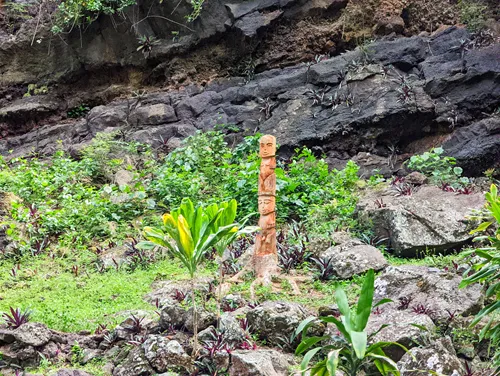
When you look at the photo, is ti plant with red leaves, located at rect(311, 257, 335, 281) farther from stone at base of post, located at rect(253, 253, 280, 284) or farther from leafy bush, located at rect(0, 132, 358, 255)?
leafy bush, located at rect(0, 132, 358, 255)

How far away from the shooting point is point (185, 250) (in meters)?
4.95

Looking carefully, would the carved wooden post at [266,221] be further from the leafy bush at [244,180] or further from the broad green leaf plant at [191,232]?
the leafy bush at [244,180]

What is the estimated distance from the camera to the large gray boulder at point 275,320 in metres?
5.04

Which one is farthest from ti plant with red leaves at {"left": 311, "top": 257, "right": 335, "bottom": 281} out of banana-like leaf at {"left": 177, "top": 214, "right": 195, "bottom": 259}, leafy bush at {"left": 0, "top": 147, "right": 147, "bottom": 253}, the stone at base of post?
leafy bush at {"left": 0, "top": 147, "right": 147, "bottom": 253}

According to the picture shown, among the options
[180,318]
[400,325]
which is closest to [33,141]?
[180,318]

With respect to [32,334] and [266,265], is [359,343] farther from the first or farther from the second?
[266,265]

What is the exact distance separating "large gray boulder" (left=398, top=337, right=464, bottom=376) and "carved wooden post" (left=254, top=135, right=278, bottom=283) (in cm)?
247

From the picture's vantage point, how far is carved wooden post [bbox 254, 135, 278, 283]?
6719 mm

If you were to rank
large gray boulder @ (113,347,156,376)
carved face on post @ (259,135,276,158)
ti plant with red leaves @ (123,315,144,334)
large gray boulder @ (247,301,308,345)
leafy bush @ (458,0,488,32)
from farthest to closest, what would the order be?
1. leafy bush @ (458,0,488,32)
2. carved face on post @ (259,135,276,158)
3. ti plant with red leaves @ (123,315,144,334)
4. large gray boulder @ (247,301,308,345)
5. large gray boulder @ (113,347,156,376)

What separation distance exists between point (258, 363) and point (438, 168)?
6.55m

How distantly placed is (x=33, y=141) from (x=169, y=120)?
3.59 meters

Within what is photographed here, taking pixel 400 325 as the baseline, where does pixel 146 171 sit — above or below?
above

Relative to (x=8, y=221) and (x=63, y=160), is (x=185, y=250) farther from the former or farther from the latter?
(x=63, y=160)

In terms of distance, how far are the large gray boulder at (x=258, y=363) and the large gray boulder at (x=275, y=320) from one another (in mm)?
368
